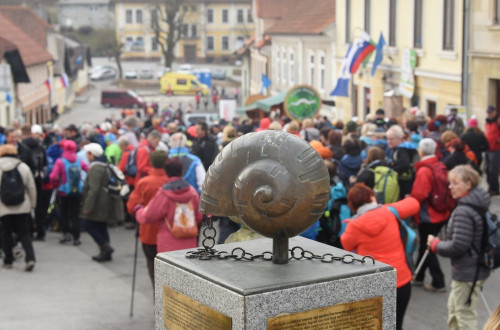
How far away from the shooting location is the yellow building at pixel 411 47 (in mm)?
23000

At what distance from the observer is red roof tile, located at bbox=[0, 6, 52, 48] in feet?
198

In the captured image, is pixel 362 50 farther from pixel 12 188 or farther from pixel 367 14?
pixel 12 188

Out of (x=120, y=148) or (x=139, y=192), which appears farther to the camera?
(x=120, y=148)

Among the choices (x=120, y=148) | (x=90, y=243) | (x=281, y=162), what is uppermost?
(x=281, y=162)

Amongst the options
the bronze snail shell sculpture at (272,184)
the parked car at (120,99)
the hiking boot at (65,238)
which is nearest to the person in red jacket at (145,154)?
the hiking boot at (65,238)

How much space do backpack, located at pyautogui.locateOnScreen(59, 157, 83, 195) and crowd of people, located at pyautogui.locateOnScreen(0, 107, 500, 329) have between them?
1 centimetres

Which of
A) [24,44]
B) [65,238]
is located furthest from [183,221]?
[24,44]

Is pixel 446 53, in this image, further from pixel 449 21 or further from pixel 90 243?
pixel 90 243

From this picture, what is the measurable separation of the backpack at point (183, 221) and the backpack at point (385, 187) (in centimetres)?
213

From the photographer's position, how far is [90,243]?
552 inches

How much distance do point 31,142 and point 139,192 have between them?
3998 millimetres

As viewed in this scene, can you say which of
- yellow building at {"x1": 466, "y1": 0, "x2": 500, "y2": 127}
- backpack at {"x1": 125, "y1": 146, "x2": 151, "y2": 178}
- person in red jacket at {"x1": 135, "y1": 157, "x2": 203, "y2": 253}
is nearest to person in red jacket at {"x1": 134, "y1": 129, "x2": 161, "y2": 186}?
backpack at {"x1": 125, "y1": 146, "x2": 151, "y2": 178}

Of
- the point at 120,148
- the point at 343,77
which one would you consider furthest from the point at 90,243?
the point at 343,77

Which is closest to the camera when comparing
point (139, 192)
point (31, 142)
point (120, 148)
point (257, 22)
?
point (139, 192)
